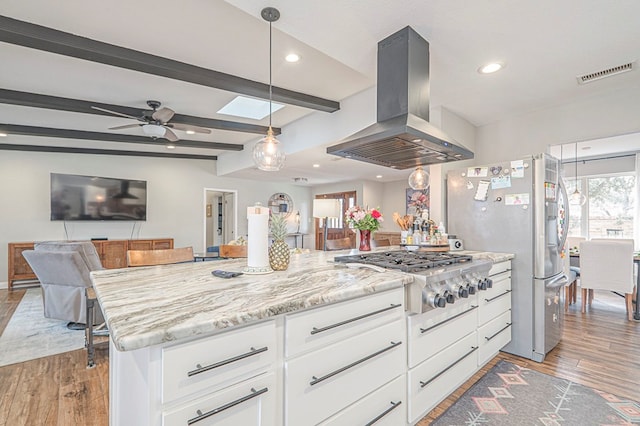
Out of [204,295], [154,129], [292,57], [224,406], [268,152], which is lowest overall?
[224,406]

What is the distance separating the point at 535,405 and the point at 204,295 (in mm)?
2209

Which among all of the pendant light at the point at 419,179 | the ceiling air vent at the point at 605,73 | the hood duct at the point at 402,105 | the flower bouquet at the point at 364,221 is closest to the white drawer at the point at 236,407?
the hood duct at the point at 402,105

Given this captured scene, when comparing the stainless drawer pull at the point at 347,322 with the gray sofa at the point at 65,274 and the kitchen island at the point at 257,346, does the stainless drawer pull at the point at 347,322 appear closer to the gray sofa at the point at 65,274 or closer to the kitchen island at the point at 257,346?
the kitchen island at the point at 257,346

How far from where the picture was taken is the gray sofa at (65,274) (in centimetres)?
313

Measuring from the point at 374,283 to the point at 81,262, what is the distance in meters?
3.22

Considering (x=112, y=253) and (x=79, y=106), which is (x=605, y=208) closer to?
(x=79, y=106)

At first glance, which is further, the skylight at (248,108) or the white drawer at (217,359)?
the skylight at (248,108)

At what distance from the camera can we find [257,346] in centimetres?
103

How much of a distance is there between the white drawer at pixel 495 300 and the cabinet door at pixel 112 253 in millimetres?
6302

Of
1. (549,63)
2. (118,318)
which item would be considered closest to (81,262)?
(118,318)

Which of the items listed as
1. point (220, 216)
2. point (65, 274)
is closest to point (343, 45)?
point (65, 274)

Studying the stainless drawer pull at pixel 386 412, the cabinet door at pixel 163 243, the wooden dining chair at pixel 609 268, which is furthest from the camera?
the cabinet door at pixel 163 243

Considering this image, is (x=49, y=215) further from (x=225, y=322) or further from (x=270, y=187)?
(x=225, y=322)

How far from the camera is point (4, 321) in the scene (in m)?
3.65
